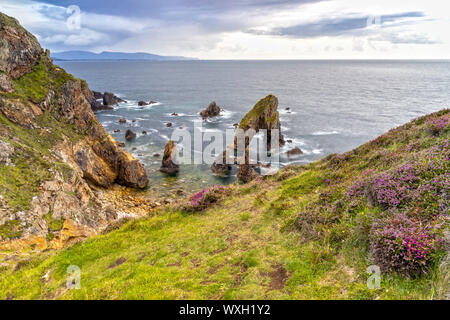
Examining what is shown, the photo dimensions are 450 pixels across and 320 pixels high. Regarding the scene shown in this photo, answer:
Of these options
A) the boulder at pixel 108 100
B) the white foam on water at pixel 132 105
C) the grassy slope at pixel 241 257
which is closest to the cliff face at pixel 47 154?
the grassy slope at pixel 241 257

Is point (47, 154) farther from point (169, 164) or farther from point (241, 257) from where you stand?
point (241, 257)

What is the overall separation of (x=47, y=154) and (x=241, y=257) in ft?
88.5

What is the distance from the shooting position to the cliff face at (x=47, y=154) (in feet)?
62.8

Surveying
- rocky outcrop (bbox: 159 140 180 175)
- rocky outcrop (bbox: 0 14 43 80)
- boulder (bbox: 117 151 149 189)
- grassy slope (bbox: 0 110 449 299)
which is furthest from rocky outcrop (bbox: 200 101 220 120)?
grassy slope (bbox: 0 110 449 299)

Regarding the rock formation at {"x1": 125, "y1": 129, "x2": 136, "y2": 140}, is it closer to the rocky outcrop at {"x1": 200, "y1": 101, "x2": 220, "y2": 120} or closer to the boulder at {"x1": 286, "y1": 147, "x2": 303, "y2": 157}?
the rocky outcrop at {"x1": 200, "y1": 101, "x2": 220, "y2": 120}

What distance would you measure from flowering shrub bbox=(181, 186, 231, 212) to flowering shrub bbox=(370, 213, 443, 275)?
428 inches

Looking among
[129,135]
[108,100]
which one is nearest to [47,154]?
[129,135]

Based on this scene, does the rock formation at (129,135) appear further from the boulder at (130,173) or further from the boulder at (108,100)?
the boulder at (108,100)

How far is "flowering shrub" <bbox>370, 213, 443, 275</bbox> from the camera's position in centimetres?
686

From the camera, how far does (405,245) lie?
7.20 metres

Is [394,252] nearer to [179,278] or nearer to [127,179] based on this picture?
[179,278]

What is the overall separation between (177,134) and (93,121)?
31714 mm

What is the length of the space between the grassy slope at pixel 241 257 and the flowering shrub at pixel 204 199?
60 cm

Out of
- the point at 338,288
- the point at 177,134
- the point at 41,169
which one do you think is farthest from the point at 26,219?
the point at 177,134
